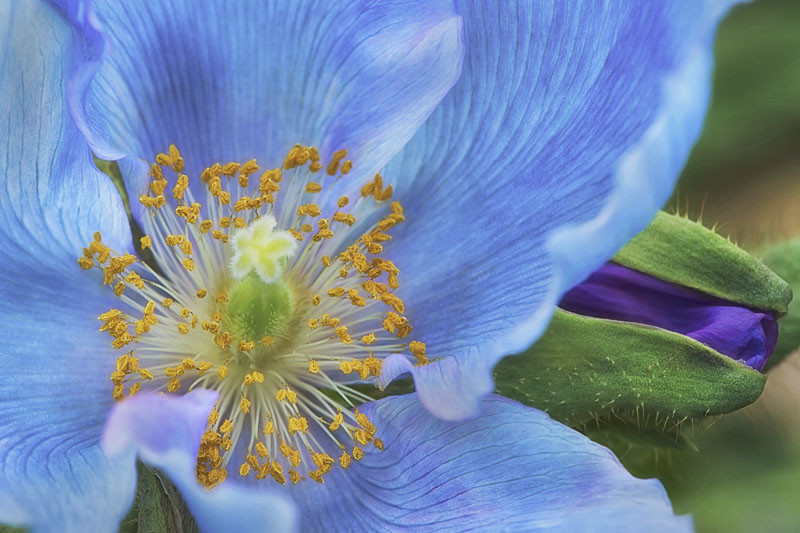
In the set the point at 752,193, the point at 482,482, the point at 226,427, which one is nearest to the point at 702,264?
the point at 482,482

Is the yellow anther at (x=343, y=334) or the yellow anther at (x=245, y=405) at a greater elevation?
the yellow anther at (x=343, y=334)

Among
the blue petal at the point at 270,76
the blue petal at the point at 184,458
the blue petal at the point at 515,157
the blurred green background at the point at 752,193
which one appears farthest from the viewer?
the blurred green background at the point at 752,193

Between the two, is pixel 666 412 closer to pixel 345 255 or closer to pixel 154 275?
pixel 345 255

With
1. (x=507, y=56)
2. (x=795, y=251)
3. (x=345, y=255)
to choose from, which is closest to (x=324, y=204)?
(x=345, y=255)

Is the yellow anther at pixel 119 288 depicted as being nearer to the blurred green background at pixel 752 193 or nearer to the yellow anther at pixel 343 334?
the yellow anther at pixel 343 334

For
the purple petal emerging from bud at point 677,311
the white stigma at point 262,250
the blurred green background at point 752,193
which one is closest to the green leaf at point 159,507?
the white stigma at point 262,250

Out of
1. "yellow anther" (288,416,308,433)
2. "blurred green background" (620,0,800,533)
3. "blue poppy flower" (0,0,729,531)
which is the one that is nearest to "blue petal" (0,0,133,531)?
"blue poppy flower" (0,0,729,531)

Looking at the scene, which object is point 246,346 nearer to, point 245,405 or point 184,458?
point 245,405

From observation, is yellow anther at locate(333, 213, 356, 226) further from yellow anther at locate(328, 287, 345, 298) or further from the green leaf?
the green leaf
